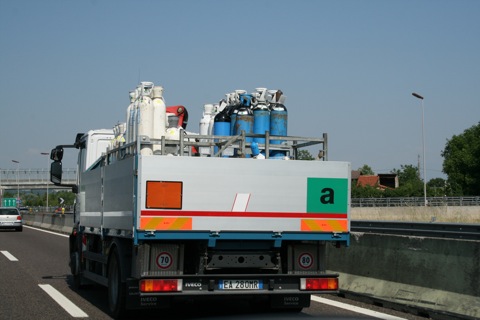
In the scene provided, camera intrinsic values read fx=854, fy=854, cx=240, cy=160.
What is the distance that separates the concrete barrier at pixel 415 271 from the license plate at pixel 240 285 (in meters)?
2.41

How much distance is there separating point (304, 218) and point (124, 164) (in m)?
2.27

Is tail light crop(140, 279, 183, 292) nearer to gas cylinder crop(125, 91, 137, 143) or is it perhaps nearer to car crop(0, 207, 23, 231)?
gas cylinder crop(125, 91, 137, 143)

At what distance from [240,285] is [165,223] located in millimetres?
1180

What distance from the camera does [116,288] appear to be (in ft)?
36.1

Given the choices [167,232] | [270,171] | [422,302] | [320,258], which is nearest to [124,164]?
[167,232]

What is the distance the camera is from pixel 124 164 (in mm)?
10305

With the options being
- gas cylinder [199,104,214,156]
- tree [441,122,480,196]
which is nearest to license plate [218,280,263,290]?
gas cylinder [199,104,214,156]

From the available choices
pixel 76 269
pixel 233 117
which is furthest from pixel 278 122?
pixel 76 269

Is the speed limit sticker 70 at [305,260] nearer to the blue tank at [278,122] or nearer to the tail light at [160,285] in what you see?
the tail light at [160,285]

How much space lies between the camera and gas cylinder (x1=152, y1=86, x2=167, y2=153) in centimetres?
1162

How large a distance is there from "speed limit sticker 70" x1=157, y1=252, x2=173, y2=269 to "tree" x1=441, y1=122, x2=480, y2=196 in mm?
111357

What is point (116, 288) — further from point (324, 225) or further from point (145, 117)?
point (324, 225)

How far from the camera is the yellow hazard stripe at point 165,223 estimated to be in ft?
31.5

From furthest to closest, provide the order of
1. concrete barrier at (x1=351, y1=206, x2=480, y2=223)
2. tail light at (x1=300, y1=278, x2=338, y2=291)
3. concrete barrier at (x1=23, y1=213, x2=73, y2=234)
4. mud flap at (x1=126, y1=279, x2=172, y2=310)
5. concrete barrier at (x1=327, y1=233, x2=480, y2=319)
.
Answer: concrete barrier at (x1=351, y1=206, x2=480, y2=223) < concrete barrier at (x1=23, y1=213, x2=73, y2=234) < concrete barrier at (x1=327, y1=233, x2=480, y2=319) < tail light at (x1=300, y1=278, x2=338, y2=291) < mud flap at (x1=126, y1=279, x2=172, y2=310)
